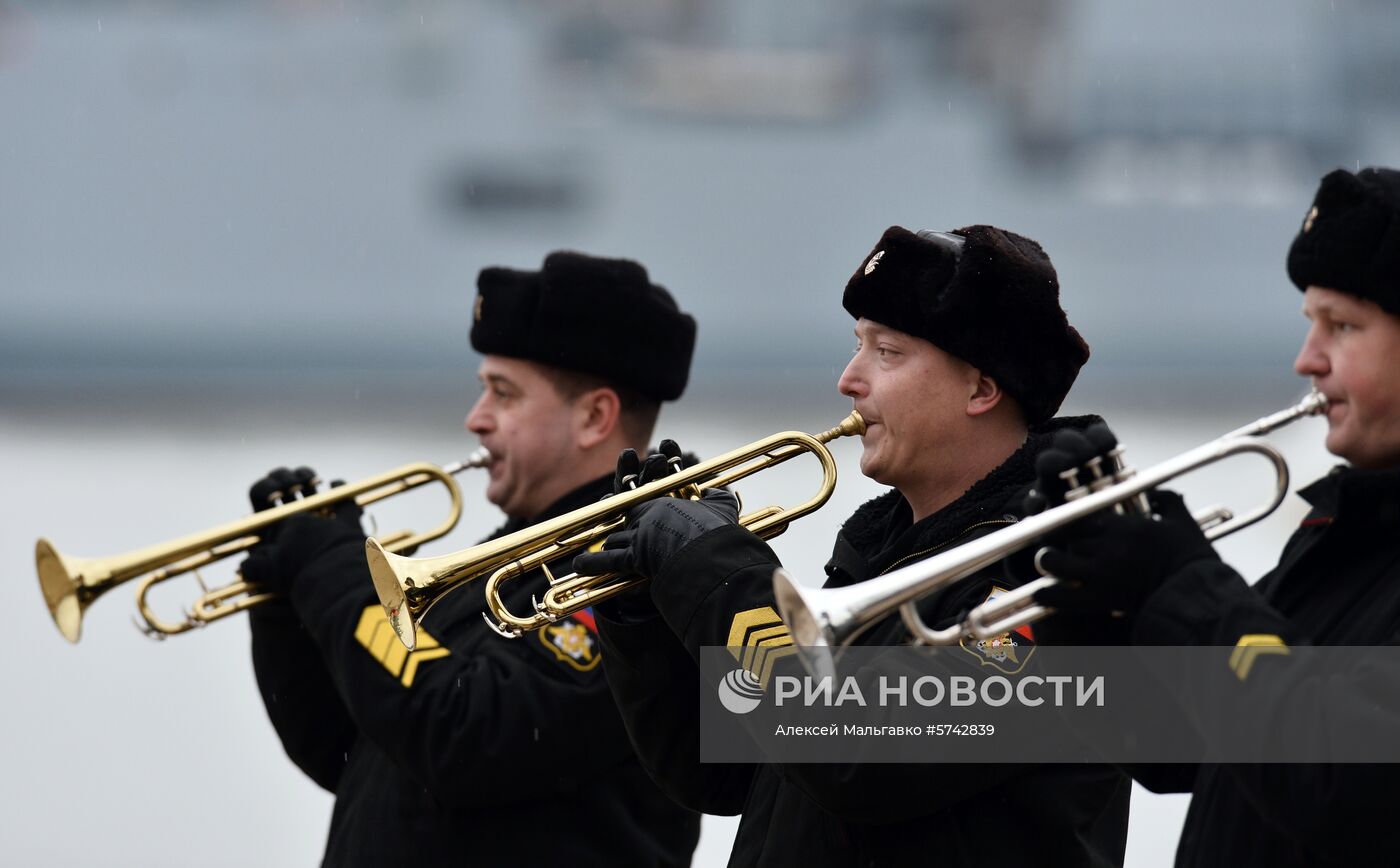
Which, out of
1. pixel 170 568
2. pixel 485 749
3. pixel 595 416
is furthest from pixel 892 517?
pixel 170 568

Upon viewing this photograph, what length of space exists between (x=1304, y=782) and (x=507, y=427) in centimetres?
214

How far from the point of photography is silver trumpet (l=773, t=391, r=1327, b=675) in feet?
6.77

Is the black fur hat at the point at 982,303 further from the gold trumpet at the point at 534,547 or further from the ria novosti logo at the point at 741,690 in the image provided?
the ria novosti logo at the point at 741,690

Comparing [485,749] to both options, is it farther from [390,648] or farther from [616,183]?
[616,183]

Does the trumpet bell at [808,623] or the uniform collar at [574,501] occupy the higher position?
the uniform collar at [574,501]

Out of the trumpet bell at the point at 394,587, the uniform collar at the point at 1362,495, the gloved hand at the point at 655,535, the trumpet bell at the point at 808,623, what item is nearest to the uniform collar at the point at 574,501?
the trumpet bell at the point at 394,587

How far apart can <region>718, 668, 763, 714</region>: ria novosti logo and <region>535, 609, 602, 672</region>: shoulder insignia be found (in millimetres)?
827

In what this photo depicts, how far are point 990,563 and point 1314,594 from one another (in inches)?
15.2

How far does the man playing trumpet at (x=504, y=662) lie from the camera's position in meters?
3.23

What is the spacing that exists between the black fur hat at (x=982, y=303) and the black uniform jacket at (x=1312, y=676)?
0.59m

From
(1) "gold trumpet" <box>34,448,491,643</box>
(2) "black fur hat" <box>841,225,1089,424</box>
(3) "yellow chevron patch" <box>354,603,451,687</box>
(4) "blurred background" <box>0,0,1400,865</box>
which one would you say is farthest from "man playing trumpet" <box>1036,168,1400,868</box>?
(4) "blurred background" <box>0,0,1400,865</box>

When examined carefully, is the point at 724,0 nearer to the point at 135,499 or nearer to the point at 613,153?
the point at 613,153

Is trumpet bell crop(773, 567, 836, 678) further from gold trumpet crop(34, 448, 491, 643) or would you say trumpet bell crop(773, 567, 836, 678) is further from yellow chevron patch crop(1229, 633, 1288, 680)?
gold trumpet crop(34, 448, 491, 643)

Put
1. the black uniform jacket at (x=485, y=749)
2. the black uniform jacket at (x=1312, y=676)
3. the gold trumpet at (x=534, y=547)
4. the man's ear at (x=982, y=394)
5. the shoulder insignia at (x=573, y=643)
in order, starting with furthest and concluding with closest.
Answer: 1. the shoulder insignia at (x=573, y=643)
2. the black uniform jacket at (x=485, y=749)
3. the gold trumpet at (x=534, y=547)
4. the man's ear at (x=982, y=394)
5. the black uniform jacket at (x=1312, y=676)
